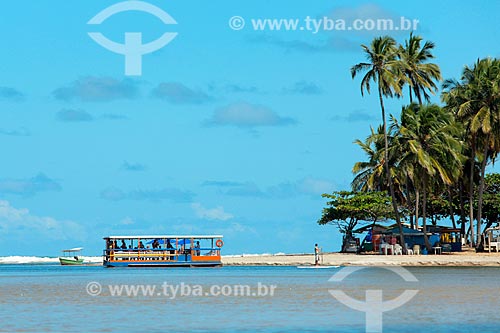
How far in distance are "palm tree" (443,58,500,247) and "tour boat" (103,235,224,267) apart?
19048 mm

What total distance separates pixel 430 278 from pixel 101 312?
21022 mm

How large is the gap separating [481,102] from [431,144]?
14.6ft

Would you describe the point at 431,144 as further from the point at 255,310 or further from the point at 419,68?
the point at 255,310

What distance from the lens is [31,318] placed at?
85.1ft

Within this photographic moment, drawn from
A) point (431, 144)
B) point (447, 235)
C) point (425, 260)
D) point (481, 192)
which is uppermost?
point (431, 144)

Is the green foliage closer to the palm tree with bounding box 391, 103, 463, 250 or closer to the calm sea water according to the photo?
the palm tree with bounding box 391, 103, 463, 250

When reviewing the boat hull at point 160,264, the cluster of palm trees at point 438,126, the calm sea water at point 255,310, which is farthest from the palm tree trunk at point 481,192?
the calm sea water at point 255,310

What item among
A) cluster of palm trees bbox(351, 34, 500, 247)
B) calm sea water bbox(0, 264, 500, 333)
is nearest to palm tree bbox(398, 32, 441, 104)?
cluster of palm trees bbox(351, 34, 500, 247)

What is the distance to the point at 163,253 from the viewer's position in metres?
66.9

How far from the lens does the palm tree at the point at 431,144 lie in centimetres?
6284

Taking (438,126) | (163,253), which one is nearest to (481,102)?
(438,126)

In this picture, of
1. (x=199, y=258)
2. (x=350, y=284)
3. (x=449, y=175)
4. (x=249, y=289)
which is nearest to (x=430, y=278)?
(x=350, y=284)

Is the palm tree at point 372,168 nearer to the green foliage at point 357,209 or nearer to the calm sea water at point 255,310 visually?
the green foliage at point 357,209

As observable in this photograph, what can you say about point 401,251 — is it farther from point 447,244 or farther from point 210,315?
point 210,315
